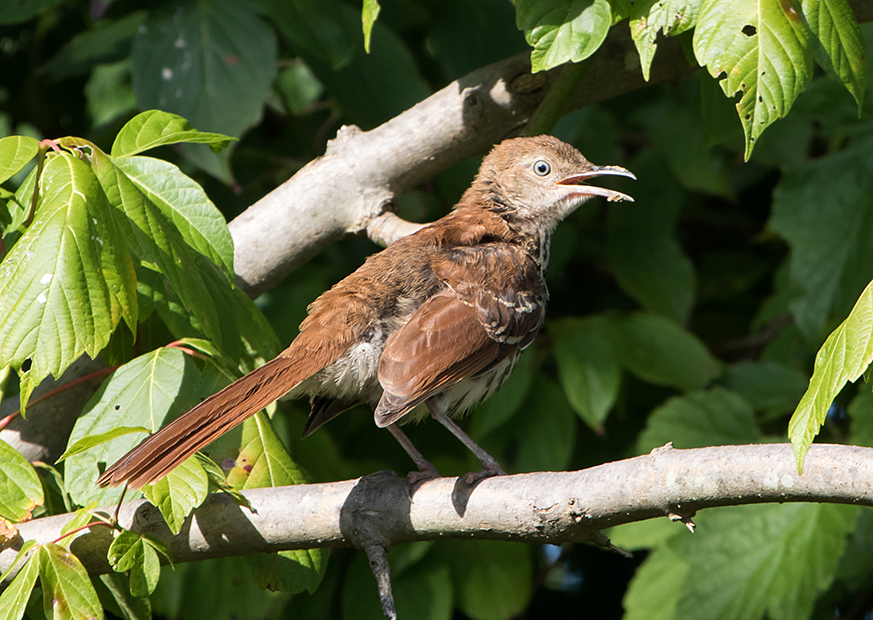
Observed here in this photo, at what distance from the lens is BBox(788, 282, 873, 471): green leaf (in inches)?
61.0

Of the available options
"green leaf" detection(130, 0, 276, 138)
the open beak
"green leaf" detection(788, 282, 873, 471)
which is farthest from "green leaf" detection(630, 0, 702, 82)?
"green leaf" detection(130, 0, 276, 138)

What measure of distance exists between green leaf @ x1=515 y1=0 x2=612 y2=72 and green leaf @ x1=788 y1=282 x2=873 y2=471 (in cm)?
95

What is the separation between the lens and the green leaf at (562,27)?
2.18 meters

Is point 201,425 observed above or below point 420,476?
above

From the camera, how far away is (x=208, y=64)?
331 cm

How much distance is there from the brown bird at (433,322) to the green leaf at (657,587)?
4.28ft

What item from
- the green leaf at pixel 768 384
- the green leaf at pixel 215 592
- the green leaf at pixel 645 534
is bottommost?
the green leaf at pixel 645 534

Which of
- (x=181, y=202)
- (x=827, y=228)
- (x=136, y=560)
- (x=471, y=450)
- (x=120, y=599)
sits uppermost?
(x=181, y=202)

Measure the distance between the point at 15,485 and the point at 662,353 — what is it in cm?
276

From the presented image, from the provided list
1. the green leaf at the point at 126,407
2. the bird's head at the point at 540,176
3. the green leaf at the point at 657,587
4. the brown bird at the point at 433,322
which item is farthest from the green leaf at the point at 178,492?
the green leaf at the point at 657,587

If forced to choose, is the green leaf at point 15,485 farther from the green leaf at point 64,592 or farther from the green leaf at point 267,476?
Answer: the green leaf at point 267,476

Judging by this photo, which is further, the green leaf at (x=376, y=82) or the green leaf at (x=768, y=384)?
the green leaf at (x=768, y=384)

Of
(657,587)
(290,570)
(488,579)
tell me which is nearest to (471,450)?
(290,570)

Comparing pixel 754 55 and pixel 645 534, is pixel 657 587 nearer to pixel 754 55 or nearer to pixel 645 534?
pixel 645 534
